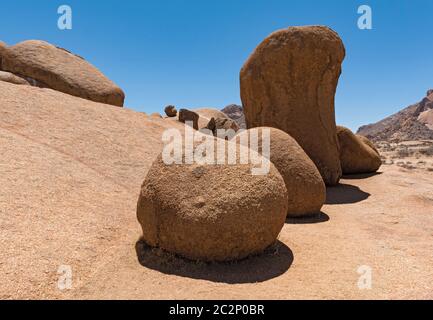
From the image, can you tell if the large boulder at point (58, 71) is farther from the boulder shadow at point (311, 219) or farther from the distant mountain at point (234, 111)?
the distant mountain at point (234, 111)

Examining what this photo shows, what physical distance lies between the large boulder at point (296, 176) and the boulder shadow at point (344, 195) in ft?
5.51

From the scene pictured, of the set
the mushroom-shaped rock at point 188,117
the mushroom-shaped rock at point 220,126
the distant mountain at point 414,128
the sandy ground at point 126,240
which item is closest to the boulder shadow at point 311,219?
the sandy ground at point 126,240

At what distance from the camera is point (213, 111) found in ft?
92.2

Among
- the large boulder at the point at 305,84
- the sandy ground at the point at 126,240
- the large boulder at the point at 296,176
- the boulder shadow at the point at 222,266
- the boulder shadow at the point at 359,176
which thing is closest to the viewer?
the sandy ground at the point at 126,240

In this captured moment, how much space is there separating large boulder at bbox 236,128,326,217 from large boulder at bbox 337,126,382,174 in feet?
15.2

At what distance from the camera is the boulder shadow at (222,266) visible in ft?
12.5

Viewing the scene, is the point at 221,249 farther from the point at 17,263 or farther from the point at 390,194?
the point at 390,194

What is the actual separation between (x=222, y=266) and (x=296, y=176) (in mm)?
2830

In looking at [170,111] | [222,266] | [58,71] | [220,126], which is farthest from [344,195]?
→ [170,111]

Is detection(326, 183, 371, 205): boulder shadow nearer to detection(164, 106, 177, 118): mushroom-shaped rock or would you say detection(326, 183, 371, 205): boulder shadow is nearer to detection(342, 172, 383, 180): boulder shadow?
detection(342, 172, 383, 180): boulder shadow

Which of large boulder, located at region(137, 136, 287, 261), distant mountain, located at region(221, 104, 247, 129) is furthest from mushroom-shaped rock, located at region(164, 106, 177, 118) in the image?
distant mountain, located at region(221, 104, 247, 129)

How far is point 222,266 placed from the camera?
13.3 feet

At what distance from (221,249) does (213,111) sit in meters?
24.6
